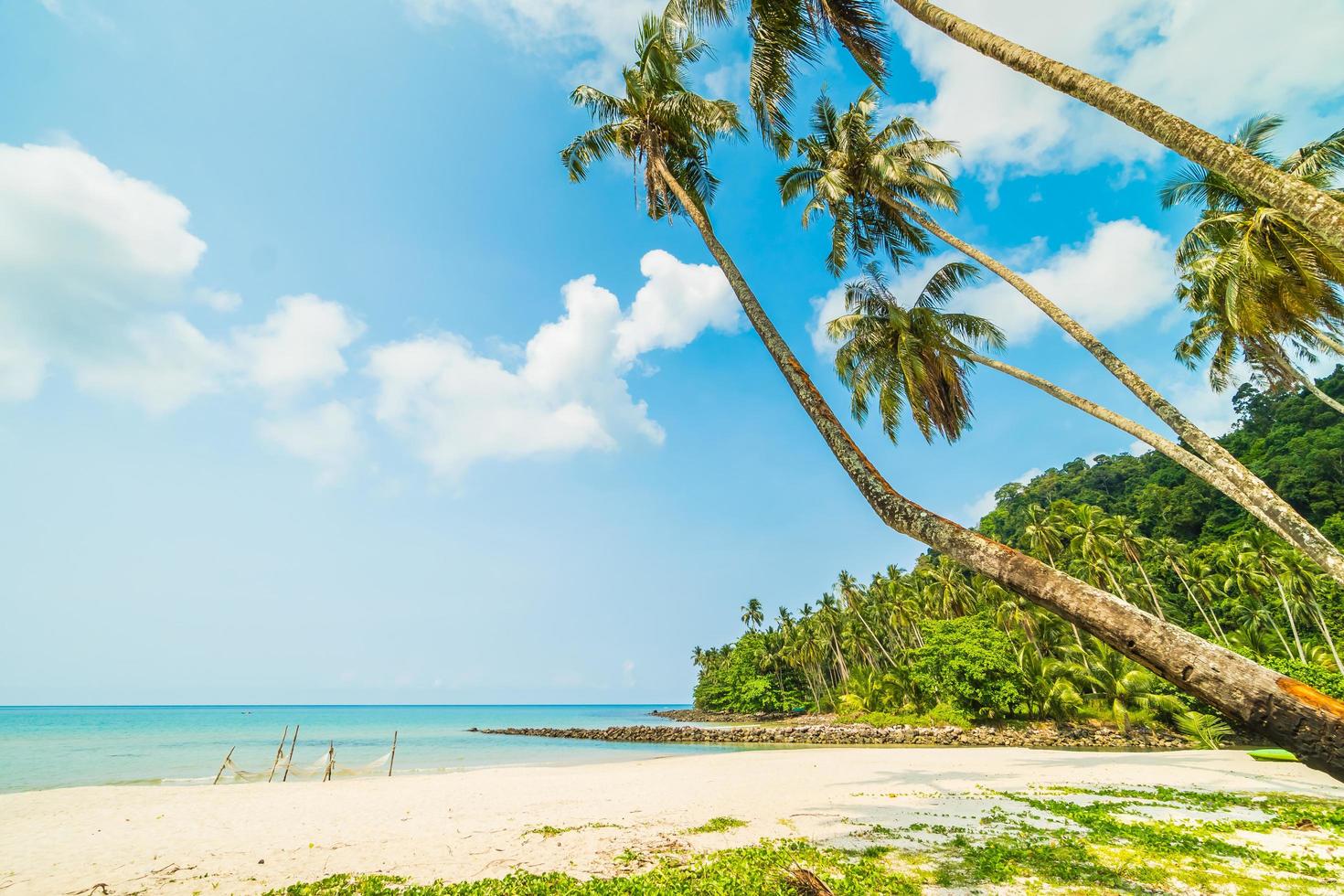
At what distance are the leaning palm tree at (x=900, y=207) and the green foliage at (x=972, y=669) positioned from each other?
23427 millimetres

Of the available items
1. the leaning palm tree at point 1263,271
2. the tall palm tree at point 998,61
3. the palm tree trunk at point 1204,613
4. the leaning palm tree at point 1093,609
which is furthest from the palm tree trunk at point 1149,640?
the palm tree trunk at point 1204,613

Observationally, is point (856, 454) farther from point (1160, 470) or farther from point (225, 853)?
point (1160, 470)

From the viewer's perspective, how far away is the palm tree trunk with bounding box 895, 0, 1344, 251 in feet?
13.4

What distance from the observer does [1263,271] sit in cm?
917

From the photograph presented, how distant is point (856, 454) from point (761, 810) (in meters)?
7.71

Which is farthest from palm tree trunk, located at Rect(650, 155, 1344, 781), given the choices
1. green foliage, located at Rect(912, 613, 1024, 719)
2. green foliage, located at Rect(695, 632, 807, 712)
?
green foliage, located at Rect(695, 632, 807, 712)

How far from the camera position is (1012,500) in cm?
8725

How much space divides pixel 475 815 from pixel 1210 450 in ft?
43.5

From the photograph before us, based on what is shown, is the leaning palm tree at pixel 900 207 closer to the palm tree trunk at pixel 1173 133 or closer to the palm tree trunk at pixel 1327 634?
the palm tree trunk at pixel 1173 133

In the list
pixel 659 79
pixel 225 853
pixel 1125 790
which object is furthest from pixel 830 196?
pixel 225 853

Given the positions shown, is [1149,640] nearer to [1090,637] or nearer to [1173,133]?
[1173,133]

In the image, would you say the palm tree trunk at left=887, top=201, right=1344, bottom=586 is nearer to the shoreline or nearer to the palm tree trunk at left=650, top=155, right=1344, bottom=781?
the palm tree trunk at left=650, top=155, right=1344, bottom=781

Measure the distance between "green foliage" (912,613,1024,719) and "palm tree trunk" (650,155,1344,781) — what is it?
32.2 metres

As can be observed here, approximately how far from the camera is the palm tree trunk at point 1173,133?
410 centimetres
